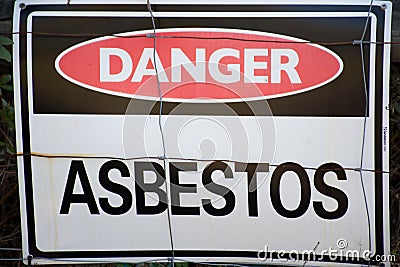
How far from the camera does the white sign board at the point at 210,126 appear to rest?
1.60 metres

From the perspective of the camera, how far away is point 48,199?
64.4 inches

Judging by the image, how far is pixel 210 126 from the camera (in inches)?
63.4

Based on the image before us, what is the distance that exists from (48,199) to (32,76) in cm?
36

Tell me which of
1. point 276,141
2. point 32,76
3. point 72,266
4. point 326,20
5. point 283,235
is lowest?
point 72,266

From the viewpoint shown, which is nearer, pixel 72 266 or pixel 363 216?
pixel 363 216

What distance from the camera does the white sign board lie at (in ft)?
5.24

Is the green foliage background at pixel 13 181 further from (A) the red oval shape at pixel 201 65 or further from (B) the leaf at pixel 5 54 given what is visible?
(A) the red oval shape at pixel 201 65

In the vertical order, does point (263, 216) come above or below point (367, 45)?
below

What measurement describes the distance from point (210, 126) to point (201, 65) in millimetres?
179

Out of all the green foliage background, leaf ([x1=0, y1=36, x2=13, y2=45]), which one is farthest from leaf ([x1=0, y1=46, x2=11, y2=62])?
the green foliage background

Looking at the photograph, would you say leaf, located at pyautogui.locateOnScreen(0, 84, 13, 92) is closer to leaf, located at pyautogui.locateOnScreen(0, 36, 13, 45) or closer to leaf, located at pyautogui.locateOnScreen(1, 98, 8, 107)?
leaf, located at pyautogui.locateOnScreen(1, 98, 8, 107)

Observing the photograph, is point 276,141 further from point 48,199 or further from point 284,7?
point 48,199

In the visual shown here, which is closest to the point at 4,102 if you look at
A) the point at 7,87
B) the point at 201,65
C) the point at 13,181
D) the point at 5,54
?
the point at 7,87

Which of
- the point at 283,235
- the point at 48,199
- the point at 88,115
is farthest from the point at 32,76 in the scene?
the point at 283,235
